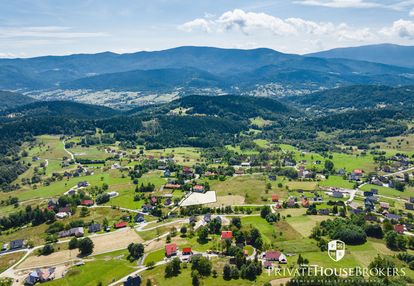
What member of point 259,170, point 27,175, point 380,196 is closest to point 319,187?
point 380,196

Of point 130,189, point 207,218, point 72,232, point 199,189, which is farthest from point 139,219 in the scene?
point 130,189

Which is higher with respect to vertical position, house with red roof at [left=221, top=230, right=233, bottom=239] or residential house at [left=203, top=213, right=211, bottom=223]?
house with red roof at [left=221, top=230, right=233, bottom=239]

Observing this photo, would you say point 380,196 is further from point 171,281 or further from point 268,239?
point 171,281

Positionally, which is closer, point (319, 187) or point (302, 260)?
point (302, 260)

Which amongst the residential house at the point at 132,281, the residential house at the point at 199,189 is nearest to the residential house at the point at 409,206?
the residential house at the point at 199,189

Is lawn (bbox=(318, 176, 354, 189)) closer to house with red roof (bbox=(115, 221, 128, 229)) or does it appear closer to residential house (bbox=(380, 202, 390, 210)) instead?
residential house (bbox=(380, 202, 390, 210))

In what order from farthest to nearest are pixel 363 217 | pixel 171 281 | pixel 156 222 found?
pixel 156 222, pixel 363 217, pixel 171 281

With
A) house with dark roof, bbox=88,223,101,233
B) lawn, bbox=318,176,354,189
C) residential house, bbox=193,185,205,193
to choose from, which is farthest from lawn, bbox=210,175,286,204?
house with dark roof, bbox=88,223,101,233
